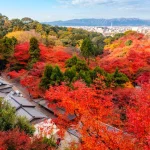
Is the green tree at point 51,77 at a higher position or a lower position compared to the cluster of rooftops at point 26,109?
higher

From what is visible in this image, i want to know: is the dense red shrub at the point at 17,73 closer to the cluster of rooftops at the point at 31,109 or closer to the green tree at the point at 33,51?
the green tree at the point at 33,51

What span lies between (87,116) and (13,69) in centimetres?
2336

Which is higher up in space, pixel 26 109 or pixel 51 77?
pixel 51 77

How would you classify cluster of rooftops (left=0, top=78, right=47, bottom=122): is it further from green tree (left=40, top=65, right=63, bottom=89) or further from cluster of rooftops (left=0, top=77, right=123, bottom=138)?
green tree (left=40, top=65, right=63, bottom=89)

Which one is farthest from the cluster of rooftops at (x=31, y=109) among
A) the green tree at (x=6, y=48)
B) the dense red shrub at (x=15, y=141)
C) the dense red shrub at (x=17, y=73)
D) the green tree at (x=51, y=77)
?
the green tree at (x=6, y=48)

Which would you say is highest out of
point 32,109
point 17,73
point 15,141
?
point 15,141

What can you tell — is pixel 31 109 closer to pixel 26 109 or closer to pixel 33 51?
A: pixel 26 109

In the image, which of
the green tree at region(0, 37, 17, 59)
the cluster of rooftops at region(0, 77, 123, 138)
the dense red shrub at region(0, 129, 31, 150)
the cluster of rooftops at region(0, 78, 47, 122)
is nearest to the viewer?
the dense red shrub at region(0, 129, 31, 150)

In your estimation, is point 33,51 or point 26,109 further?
point 33,51

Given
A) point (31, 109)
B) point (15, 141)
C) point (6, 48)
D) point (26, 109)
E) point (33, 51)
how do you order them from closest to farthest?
point (15, 141) < point (26, 109) < point (31, 109) < point (33, 51) < point (6, 48)

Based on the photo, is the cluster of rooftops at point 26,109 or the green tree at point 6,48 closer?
the cluster of rooftops at point 26,109

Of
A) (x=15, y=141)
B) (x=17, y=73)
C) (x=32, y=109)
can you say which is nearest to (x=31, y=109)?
(x=32, y=109)

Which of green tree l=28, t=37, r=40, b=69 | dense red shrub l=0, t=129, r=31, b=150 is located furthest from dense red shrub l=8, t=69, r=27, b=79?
dense red shrub l=0, t=129, r=31, b=150

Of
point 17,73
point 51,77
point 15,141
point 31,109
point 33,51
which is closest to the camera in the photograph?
point 15,141
